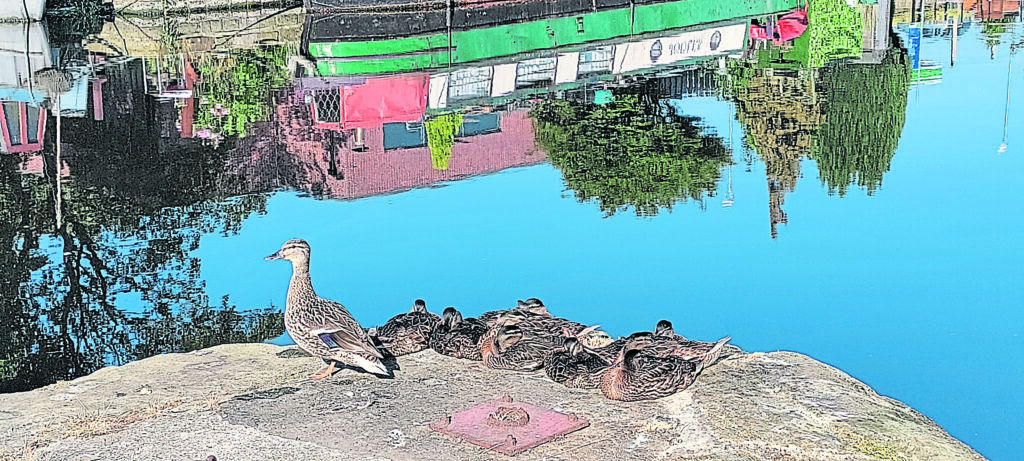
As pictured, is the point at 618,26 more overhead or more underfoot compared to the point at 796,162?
more overhead

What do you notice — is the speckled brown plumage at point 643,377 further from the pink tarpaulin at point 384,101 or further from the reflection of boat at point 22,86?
the pink tarpaulin at point 384,101

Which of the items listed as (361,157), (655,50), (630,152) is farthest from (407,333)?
(655,50)

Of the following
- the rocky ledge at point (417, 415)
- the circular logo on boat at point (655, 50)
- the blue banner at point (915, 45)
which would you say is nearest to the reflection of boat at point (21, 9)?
the circular logo on boat at point (655, 50)

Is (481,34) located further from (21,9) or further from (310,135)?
(310,135)

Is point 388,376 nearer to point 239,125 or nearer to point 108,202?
point 108,202

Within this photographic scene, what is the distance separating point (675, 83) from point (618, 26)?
15.7 metres

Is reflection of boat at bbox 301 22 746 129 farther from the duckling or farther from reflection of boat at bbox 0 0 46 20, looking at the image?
reflection of boat at bbox 0 0 46 20

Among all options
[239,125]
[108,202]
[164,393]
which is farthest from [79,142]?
[164,393]

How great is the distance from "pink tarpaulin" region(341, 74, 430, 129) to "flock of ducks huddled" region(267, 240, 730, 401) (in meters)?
14.5

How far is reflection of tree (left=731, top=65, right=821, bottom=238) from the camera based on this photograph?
60.9 ft

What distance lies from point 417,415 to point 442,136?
15.3m

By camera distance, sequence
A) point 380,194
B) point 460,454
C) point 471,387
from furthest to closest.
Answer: point 380,194 → point 471,387 → point 460,454

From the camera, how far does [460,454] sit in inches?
304

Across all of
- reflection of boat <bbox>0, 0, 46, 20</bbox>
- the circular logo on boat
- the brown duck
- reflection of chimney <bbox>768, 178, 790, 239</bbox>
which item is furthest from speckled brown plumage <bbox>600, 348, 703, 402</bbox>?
reflection of boat <bbox>0, 0, 46, 20</bbox>
